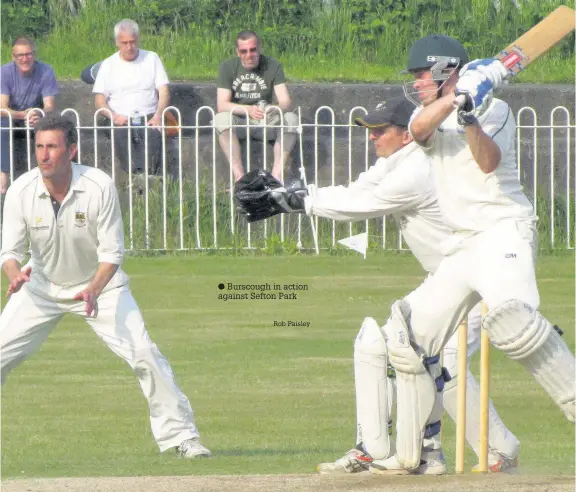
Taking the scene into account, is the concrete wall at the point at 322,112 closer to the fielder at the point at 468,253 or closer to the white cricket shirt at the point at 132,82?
the white cricket shirt at the point at 132,82

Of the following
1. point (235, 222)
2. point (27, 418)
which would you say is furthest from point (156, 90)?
point (27, 418)

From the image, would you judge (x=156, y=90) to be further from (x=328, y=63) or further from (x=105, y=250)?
(x=105, y=250)

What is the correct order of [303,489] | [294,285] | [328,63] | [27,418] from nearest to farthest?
[303,489]
[27,418]
[294,285]
[328,63]

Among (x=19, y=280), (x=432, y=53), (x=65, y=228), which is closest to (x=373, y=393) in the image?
(x=432, y=53)

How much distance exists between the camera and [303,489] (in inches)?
250

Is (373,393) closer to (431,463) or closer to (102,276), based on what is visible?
(431,463)

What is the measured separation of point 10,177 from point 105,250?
25.3ft

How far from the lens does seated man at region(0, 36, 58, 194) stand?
Answer: 15336mm

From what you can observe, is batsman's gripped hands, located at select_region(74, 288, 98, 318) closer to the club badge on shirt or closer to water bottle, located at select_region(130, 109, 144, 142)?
the club badge on shirt

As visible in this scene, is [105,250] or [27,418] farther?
[27,418]

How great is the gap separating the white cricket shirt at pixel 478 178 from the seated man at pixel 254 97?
856 cm

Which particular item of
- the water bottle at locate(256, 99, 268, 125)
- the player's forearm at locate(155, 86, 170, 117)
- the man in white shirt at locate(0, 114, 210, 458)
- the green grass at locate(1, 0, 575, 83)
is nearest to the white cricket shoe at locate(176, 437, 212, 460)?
the man in white shirt at locate(0, 114, 210, 458)

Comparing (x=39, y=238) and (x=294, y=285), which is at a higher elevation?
(x=39, y=238)

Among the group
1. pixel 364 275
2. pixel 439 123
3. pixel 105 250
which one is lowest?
pixel 364 275
